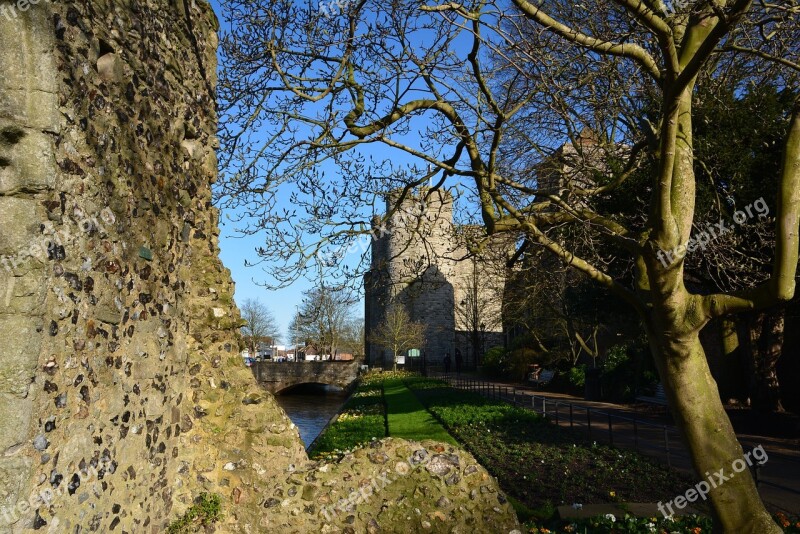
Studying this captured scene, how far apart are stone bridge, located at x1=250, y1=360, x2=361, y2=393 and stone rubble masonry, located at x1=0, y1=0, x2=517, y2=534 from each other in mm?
36215

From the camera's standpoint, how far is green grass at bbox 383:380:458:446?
12.2 metres

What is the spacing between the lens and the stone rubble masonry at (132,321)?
2.68 m

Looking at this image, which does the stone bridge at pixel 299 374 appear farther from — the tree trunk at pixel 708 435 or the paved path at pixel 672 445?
the tree trunk at pixel 708 435

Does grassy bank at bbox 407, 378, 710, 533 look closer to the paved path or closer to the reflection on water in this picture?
the paved path

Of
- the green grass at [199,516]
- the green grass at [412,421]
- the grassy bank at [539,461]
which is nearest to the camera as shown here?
the green grass at [199,516]

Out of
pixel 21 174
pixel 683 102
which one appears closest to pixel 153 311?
pixel 21 174

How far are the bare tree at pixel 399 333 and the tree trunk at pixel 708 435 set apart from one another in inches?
1425

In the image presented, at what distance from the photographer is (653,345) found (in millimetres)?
5340

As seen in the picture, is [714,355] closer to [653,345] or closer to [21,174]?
[653,345]

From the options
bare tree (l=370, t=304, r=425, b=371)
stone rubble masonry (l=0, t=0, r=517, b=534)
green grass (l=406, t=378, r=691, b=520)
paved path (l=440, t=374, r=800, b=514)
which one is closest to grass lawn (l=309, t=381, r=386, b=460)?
green grass (l=406, t=378, r=691, b=520)

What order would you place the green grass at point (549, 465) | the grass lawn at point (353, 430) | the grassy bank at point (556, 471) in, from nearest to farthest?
the grassy bank at point (556, 471), the green grass at point (549, 465), the grass lawn at point (353, 430)

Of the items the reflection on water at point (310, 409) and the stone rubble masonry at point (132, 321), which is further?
the reflection on water at point (310, 409)

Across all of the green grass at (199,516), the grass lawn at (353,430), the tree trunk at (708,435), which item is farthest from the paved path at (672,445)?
the green grass at (199,516)

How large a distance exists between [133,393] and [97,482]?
53cm
